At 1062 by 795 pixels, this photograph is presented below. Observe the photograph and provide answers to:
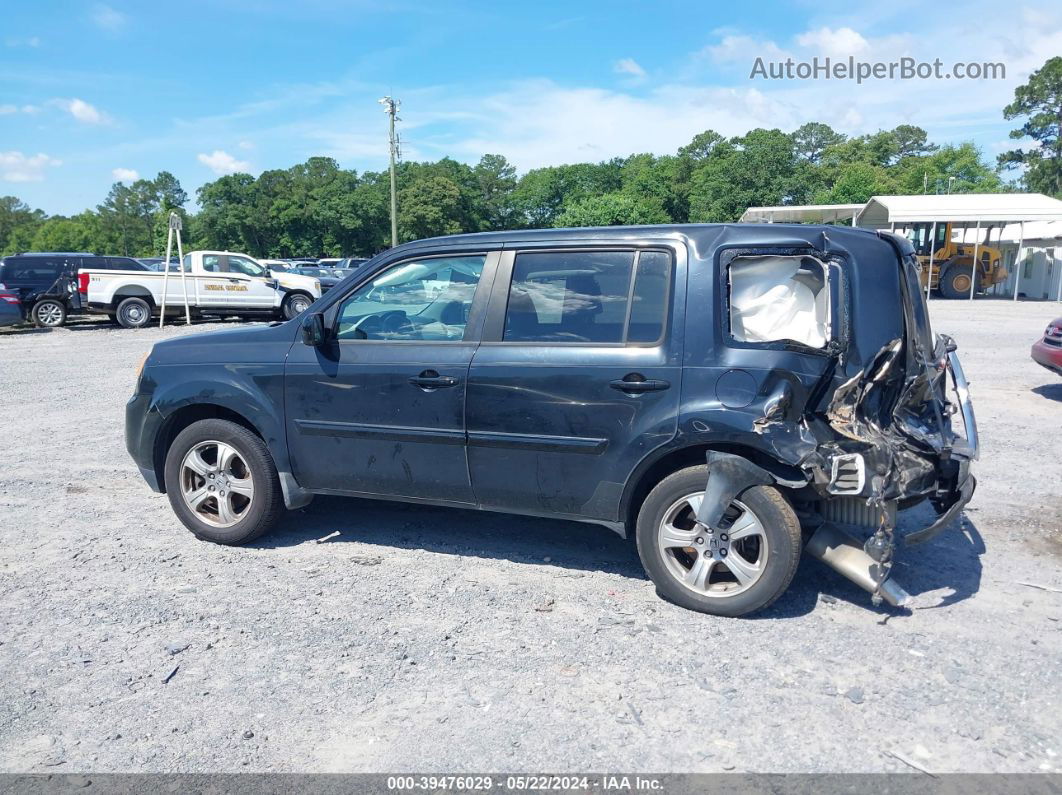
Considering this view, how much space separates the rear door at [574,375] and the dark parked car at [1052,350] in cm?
716

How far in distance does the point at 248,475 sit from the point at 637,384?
2.56 metres

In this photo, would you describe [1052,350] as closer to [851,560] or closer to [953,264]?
[851,560]

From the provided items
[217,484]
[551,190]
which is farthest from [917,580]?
[551,190]

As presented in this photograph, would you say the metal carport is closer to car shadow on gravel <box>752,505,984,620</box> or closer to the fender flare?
car shadow on gravel <box>752,505,984,620</box>

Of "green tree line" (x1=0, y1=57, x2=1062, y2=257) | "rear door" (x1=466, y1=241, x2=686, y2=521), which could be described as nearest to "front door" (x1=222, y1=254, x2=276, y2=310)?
"rear door" (x1=466, y1=241, x2=686, y2=521)

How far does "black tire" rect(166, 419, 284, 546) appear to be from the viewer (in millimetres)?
5012

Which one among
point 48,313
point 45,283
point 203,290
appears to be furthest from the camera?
point 203,290

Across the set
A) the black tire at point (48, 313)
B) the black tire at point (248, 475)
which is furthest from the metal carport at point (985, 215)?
the black tire at point (248, 475)

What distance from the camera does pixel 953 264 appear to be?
93.4 feet

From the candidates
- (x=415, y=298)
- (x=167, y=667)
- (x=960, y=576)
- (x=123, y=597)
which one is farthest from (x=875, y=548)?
(x=123, y=597)

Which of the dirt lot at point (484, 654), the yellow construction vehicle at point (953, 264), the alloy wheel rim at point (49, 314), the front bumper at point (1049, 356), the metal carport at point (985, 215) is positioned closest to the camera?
the dirt lot at point (484, 654)

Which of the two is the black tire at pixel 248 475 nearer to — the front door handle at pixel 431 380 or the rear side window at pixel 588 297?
the front door handle at pixel 431 380

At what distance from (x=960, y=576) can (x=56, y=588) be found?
5019 millimetres

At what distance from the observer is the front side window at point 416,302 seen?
184 inches
